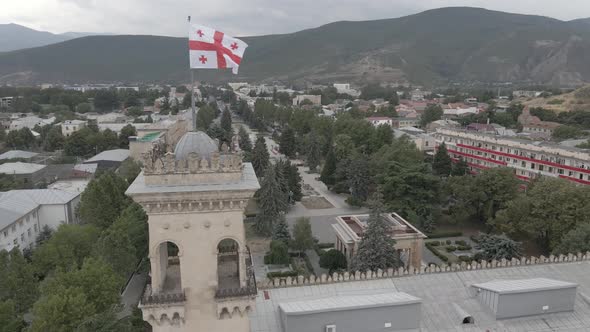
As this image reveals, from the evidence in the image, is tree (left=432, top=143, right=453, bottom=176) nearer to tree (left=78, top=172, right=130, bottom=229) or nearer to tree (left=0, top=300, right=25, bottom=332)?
tree (left=78, top=172, right=130, bottom=229)

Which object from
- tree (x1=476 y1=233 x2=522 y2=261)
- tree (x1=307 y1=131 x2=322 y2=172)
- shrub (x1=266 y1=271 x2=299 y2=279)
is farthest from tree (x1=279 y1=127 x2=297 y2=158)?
tree (x1=476 y1=233 x2=522 y2=261)

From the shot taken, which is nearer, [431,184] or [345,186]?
[431,184]

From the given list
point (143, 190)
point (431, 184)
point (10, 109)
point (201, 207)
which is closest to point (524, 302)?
point (201, 207)

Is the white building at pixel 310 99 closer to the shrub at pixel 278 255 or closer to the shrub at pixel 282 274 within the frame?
the shrub at pixel 278 255

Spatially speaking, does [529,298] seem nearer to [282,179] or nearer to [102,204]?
[102,204]

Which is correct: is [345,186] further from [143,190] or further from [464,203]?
[143,190]

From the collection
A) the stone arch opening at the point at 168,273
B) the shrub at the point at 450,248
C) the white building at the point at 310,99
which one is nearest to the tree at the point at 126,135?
the shrub at the point at 450,248

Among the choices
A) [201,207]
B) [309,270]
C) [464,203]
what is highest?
[201,207]
